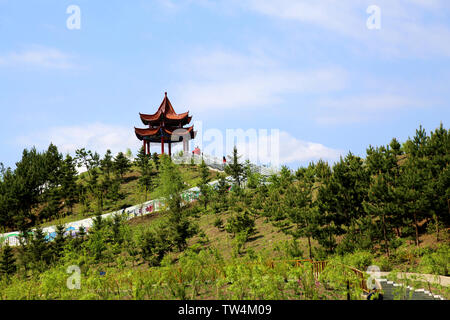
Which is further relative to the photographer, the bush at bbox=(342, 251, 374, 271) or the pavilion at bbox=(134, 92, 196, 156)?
the pavilion at bbox=(134, 92, 196, 156)

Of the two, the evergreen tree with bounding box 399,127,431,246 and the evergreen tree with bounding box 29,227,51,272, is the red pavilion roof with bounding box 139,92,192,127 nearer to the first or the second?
the evergreen tree with bounding box 29,227,51,272

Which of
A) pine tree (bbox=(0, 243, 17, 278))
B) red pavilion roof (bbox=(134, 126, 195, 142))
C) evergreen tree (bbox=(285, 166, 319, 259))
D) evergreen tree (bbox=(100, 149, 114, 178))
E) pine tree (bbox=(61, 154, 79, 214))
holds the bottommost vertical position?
pine tree (bbox=(0, 243, 17, 278))

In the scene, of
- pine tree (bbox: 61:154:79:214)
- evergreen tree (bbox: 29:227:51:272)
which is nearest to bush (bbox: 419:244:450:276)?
evergreen tree (bbox: 29:227:51:272)

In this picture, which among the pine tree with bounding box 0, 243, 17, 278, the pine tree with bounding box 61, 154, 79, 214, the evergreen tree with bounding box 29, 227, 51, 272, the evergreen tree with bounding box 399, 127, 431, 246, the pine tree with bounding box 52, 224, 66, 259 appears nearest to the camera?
the evergreen tree with bounding box 399, 127, 431, 246

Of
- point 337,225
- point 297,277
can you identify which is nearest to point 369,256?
point 337,225

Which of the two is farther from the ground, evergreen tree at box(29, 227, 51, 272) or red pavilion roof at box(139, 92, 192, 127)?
red pavilion roof at box(139, 92, 192, 127)

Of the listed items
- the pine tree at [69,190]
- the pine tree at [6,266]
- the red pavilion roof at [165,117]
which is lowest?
the pine tree at [6,266]

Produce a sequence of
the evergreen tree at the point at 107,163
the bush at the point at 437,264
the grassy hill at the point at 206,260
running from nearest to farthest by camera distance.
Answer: the grassy hill at the point at 206,260, the bush at the point at 437,264, the evergreen tree at the point at 107,163

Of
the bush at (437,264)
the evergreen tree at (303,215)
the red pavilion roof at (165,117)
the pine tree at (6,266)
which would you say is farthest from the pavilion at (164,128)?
the bush at (437,264)

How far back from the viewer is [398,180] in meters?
24.0

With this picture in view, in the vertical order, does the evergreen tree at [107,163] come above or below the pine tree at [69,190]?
above

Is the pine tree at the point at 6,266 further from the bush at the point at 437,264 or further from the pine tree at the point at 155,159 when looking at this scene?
the bush at the point at 437,264

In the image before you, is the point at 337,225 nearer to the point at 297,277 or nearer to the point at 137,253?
the point at 297,277

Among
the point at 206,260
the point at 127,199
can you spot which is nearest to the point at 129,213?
the point at 127,199
